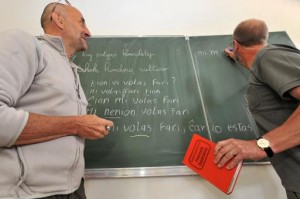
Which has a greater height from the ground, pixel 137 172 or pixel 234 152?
pixel 234 152

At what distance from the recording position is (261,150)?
3.36 feet

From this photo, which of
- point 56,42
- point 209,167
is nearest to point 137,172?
point 209,167

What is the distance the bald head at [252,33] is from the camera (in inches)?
55.1

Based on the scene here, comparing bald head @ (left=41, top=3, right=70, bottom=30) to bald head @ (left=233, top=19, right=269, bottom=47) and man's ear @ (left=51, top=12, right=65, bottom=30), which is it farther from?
bald head @ (left=233, top=19, right=269, bottom=47)

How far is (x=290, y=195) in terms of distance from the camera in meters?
1.19

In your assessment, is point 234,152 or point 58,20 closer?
point 234,152

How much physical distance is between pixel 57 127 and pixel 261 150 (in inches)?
33.3

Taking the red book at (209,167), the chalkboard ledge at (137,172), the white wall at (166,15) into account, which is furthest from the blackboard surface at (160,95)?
the red book at (209,167)

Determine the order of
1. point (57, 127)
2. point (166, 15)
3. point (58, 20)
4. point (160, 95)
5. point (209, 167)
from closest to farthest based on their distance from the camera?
point (57, 127)
point (209, 167)
point (58, 20)
point (160, 95)
point (166, 15)

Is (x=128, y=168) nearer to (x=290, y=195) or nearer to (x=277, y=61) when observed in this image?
(x=290, y=195)

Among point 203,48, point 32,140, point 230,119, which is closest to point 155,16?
point 203,48

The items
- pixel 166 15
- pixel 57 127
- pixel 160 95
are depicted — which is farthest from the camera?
pixel 166 15

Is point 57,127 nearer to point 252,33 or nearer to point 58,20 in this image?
point 58,20

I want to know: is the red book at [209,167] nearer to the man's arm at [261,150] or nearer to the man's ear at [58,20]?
the man's arm at [261,150]
